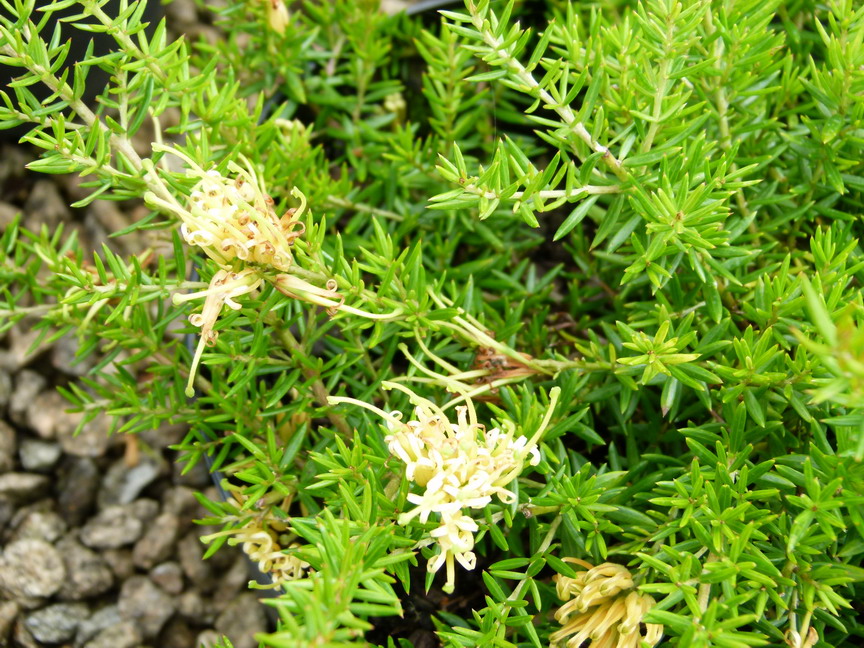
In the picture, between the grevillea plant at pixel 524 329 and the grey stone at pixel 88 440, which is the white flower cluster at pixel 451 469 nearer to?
the grevillea plant at pixel 524 329

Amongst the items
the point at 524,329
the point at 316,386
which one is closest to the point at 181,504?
the point at 316,386

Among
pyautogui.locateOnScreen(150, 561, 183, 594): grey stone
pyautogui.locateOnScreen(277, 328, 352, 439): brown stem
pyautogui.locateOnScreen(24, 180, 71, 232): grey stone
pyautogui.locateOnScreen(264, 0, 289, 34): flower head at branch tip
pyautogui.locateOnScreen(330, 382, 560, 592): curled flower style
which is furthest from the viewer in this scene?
pyautogui.locateOnScreen(24, 180, 71, 232): grey stone

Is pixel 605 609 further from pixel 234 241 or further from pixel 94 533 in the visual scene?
pixel 94 533

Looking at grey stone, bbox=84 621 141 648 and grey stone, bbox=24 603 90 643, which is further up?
grey stone, bbox=24 603 90 643

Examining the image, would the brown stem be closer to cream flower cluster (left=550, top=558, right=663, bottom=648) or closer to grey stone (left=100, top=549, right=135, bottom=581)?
cream flower cluster (left=550, top=558, right=663, bottom=648)

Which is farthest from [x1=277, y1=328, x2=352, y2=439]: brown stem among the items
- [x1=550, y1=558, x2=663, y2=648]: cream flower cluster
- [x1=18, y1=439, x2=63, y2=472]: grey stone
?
[x1=18, y1=439, x2=63, y2=472]: grey stone

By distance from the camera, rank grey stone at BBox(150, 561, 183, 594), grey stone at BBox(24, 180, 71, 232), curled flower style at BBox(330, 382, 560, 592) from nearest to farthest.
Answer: curled flower style at BBox(330, 382, 560, 592), grey stone at BBox(150, 561, 183, 594), grey stone at BBox(24, 180, 71, 232)

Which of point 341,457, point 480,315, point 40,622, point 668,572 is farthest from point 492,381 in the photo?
point 40,622
